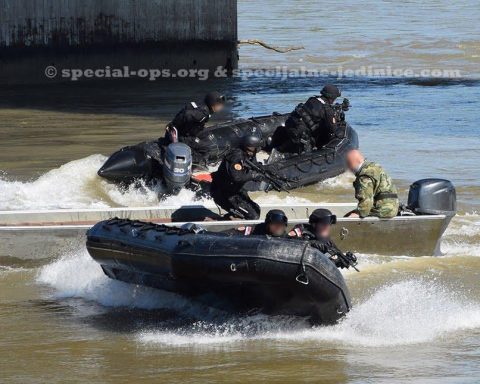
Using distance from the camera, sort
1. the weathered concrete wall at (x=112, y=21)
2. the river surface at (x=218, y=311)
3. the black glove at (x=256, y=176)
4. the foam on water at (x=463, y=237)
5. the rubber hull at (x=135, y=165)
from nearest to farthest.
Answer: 1. the river surface at (x=218, y=311)
2. the black glove at (x=256, y=176)
3. the foam on water at (x=463, y=237)
4. the rubber hull at (x=135, y=165)
5. the weathered concrete wall at (x=112, y=21)

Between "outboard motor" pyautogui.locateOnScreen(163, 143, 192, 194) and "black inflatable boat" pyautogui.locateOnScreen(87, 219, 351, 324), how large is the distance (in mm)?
4131

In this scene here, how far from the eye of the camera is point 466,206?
15.0m

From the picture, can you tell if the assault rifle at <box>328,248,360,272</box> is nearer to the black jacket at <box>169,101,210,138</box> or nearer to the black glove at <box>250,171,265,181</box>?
the black glove at <box>250,171,265,181</box>

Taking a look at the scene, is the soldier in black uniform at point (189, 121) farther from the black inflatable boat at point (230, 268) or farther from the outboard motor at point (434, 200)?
the black inflatable boat at point (230, 268)

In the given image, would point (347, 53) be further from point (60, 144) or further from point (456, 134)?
point (60, 144)

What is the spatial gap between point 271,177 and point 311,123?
289 cm

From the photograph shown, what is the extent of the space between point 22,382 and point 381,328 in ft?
9.44

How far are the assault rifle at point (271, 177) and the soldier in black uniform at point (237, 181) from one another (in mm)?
51

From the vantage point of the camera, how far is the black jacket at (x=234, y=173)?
1157cm

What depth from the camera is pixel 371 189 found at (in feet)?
37.5

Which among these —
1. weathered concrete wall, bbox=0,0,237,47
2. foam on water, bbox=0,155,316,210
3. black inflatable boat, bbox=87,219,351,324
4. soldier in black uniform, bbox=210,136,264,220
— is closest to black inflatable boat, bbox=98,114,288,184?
foam on water, bbox=0,155,316,210

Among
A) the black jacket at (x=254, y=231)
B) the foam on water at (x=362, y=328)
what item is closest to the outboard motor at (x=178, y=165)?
the black jacket at (x=254, y=231)

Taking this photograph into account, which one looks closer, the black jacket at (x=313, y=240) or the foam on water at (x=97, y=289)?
the black jacket at (x=313, y=240)

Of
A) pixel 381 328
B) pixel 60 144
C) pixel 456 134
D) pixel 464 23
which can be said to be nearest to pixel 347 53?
pixel 464 23
